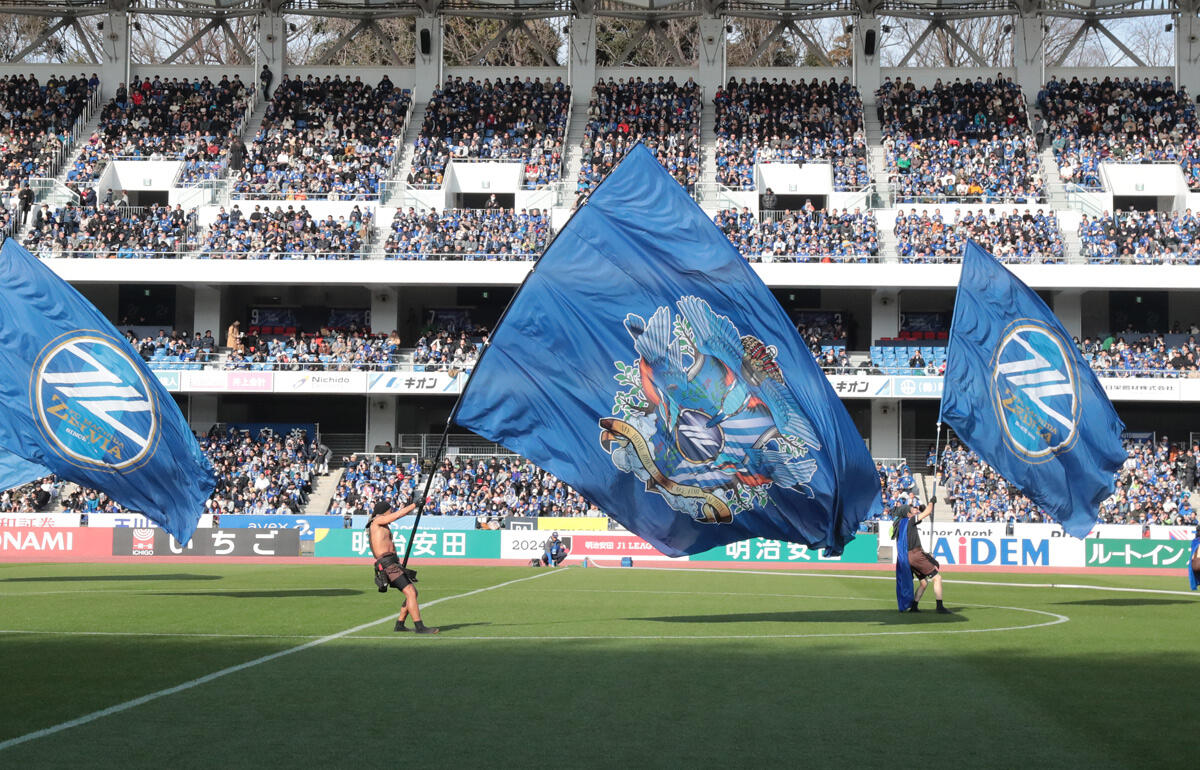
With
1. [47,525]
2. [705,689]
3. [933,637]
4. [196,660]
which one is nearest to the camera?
[705,689]

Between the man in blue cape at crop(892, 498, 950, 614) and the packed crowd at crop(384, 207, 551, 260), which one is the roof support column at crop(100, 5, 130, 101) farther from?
the man in blue cape at crop(892, 498, 950, 614)

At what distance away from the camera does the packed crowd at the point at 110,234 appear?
53375 millimetres

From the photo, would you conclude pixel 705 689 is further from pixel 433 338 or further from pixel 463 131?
pixel 463 131

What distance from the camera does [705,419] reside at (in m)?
16.2

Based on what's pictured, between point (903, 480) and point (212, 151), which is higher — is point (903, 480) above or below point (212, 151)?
below

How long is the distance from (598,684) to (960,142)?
5072 centimetres

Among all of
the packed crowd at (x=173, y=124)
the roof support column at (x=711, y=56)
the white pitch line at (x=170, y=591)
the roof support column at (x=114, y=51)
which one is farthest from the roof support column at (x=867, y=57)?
the white pitch line at (x=170, y=591)

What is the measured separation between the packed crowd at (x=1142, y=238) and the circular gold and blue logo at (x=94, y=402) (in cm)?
4078

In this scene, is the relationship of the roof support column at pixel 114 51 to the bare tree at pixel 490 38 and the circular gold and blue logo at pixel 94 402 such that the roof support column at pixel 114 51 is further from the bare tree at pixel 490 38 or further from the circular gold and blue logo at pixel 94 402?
the circular gold and blue logo at pixel 94 402

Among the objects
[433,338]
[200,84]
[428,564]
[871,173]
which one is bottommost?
[428,564]

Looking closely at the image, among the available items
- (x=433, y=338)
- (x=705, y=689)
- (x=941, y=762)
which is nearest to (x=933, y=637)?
(x=705, y=689)

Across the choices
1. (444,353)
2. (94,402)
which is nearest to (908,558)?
(94,402)

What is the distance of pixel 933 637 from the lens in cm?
1597

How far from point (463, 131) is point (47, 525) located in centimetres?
2569
